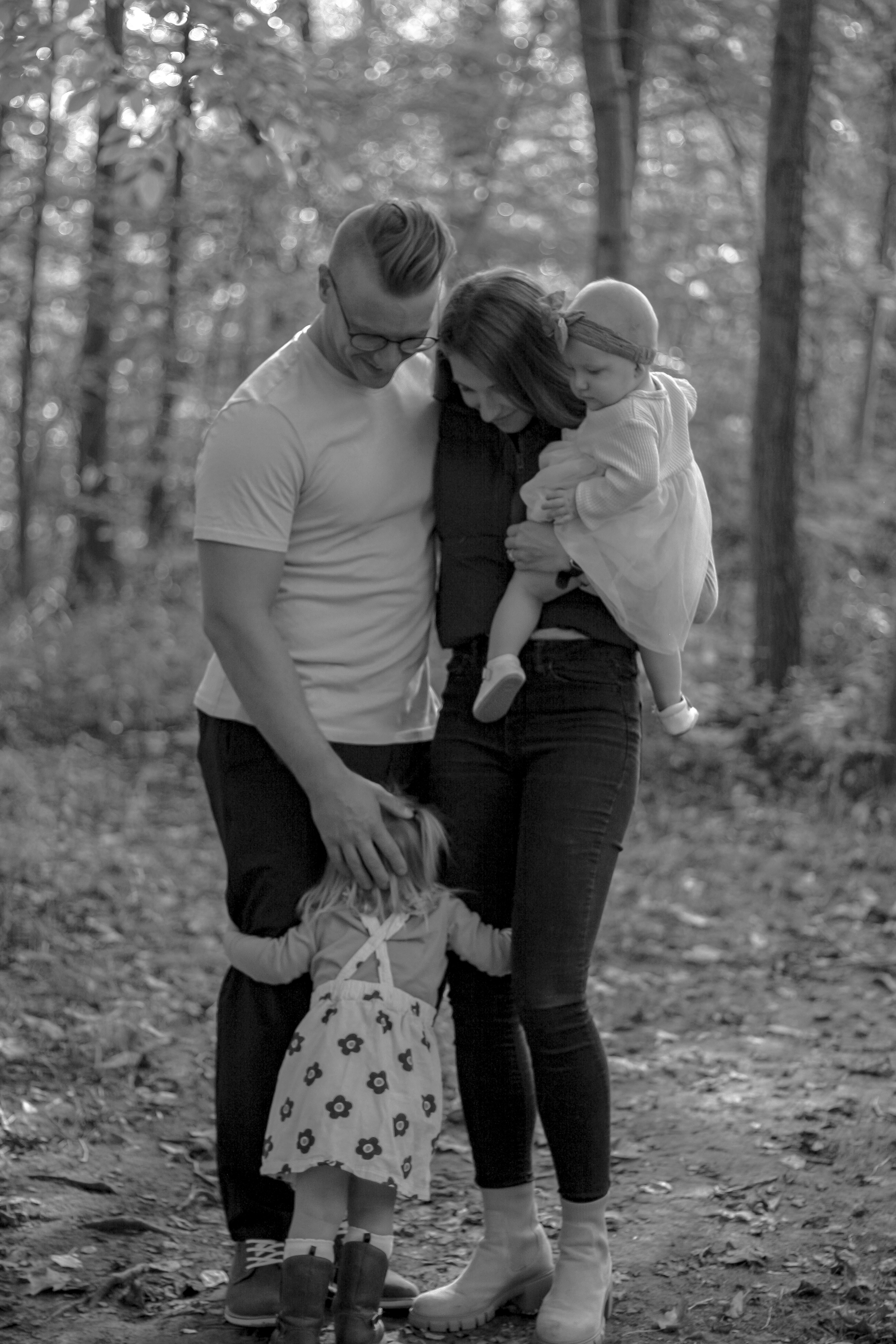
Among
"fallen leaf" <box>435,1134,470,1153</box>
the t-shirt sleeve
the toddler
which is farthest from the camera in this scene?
"fallen leaf" <box>435,1134,470,1153</box>

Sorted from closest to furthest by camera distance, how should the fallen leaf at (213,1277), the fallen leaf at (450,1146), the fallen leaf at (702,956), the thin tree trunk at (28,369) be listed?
the fallen leaf at (213,1277) → the fallen leaf at (450,1146) → the fallen leaf at (702,956) → the thin tree trunk at (28,369)

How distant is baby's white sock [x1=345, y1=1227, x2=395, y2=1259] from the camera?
258cm

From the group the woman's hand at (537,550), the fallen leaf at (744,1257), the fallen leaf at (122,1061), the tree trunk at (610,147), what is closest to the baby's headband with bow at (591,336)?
the woman's hand at (537,550)

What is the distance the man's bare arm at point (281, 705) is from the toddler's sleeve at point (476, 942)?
165 mm

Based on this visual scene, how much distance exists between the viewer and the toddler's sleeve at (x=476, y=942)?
109 inches

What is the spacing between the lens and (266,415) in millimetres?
2676

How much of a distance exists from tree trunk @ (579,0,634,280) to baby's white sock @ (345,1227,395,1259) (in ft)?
20.7

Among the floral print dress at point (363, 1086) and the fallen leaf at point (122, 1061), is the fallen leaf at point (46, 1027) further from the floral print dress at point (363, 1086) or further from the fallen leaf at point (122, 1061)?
the floral print dress at point (363, 1086)

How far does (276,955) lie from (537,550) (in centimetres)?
98

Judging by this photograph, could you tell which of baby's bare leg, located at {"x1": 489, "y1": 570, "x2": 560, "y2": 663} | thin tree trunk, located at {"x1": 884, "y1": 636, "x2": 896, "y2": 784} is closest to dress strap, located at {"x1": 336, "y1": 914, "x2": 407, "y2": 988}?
baby's bare leg, located at {"x1": 489, "y1": 570, "x2": 560, "y2": 663}

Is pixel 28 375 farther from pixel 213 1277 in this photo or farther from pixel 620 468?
pixel 620 468

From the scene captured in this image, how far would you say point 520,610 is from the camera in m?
2.74

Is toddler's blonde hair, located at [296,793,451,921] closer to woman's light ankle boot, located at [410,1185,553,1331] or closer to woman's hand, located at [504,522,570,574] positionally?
woman's hand, located at [504,522,570,574]

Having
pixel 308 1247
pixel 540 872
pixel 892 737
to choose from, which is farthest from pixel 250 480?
pixel 892 737
